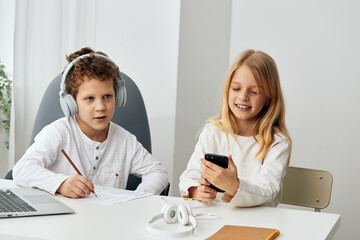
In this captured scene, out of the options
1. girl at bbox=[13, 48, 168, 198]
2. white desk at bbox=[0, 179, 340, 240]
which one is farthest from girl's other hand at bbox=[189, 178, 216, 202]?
girl at bbox=[13, 48, 168, 198]

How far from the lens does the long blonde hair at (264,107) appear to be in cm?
173

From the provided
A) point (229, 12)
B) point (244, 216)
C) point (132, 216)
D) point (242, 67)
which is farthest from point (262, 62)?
point (229, 12)

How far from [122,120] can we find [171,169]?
2.40ft

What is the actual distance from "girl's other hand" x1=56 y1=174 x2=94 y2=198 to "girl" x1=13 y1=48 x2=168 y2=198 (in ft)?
0.80

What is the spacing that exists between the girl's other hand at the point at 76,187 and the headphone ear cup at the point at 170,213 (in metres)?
0.32

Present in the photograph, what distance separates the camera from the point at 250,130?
1809 millimetres

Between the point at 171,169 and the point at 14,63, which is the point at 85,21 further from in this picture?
the point at 171,169

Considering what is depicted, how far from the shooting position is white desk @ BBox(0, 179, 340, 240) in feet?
3.68

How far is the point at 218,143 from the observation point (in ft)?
5.92

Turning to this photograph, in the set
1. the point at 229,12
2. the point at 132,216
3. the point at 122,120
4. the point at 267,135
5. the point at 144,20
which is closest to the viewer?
the point at 132,216

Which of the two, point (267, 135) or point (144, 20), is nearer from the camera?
point (267, 135)

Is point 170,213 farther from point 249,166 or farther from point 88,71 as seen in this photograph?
point 88,71

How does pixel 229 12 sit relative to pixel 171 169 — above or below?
above

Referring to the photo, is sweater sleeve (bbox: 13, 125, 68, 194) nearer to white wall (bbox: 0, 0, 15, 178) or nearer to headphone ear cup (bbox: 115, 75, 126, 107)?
headphone ear cup (bbox: 115, 75, 126, 107)
